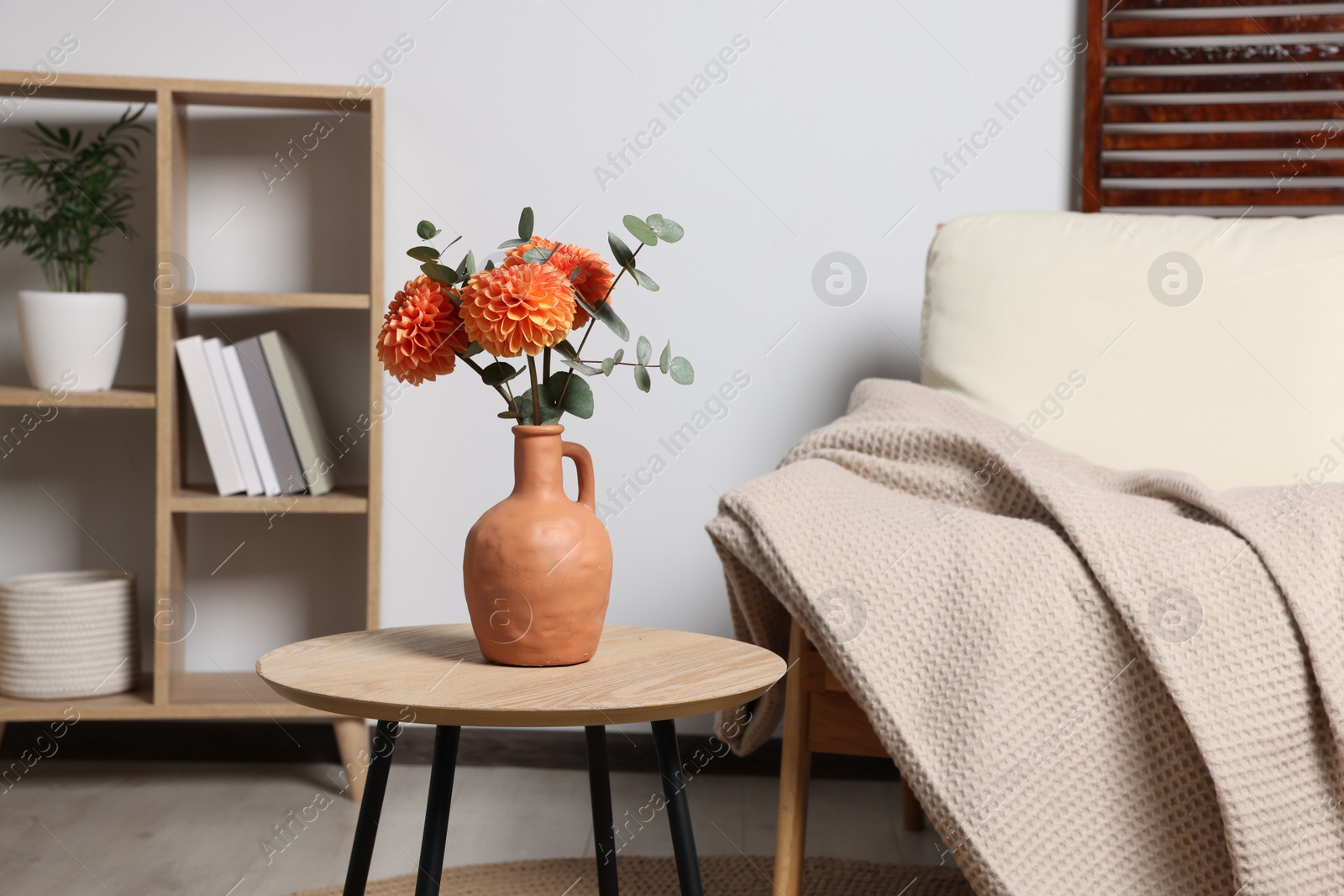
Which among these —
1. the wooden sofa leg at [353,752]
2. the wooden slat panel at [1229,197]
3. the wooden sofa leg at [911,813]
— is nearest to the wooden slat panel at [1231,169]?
the wooden slat panel at [1229,197]

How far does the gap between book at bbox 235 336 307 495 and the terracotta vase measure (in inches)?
33.2

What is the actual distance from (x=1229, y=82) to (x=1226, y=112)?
0.04m

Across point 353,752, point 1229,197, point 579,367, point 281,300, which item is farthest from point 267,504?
point 1229,197

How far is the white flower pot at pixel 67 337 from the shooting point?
1551mm

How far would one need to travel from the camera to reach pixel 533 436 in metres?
0.86

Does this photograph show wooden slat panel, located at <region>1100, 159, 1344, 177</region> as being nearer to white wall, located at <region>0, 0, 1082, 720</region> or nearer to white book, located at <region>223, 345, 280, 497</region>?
white wall, located at <region>0, 0, 1082, 720</region>

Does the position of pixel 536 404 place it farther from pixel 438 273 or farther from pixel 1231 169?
pixel 1231 169

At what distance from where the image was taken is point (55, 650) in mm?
1548

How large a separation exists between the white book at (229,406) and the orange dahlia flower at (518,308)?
0.93 meters

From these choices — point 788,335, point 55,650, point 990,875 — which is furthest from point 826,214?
point 55,650

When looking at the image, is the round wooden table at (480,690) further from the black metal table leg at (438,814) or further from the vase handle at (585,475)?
the vase handle at (585,475)

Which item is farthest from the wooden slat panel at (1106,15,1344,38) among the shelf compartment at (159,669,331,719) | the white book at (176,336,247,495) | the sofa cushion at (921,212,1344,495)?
the shelf compartment at (159,669,331,719)

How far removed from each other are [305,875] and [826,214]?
3.86 ft

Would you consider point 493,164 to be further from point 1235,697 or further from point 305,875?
point 1235,697
